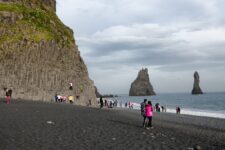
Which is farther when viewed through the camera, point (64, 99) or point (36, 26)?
point (36, 26)

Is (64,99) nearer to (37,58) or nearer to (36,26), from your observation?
(37,58)

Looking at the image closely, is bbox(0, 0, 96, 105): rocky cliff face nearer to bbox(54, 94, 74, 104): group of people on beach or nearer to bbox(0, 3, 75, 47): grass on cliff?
bbox(0, 3, 75, 47): grass on cliff

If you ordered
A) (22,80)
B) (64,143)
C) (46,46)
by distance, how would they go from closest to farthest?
(64,143)
(22,80)
(46,46)

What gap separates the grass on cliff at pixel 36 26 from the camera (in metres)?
76.4

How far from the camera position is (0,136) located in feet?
70.3

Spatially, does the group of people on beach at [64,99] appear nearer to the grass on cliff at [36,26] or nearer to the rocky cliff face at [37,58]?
the rocky cliff face at [37,58]

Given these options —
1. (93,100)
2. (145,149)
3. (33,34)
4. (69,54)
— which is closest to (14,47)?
(33,34)

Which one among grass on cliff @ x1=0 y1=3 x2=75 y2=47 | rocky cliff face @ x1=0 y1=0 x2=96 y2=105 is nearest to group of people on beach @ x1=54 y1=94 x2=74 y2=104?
rocky cliff face @ x1=0 y1=0 x2=96 y2=105

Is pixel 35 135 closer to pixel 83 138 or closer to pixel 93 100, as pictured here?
pixel 83 138

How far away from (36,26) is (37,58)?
9.67 metres

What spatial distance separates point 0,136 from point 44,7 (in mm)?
77603

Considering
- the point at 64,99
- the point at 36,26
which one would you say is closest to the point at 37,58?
the point at 36,26

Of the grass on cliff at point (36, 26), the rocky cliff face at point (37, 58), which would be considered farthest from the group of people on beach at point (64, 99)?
the grass on cliff at point (36, 26)

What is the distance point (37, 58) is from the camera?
7375 cm
